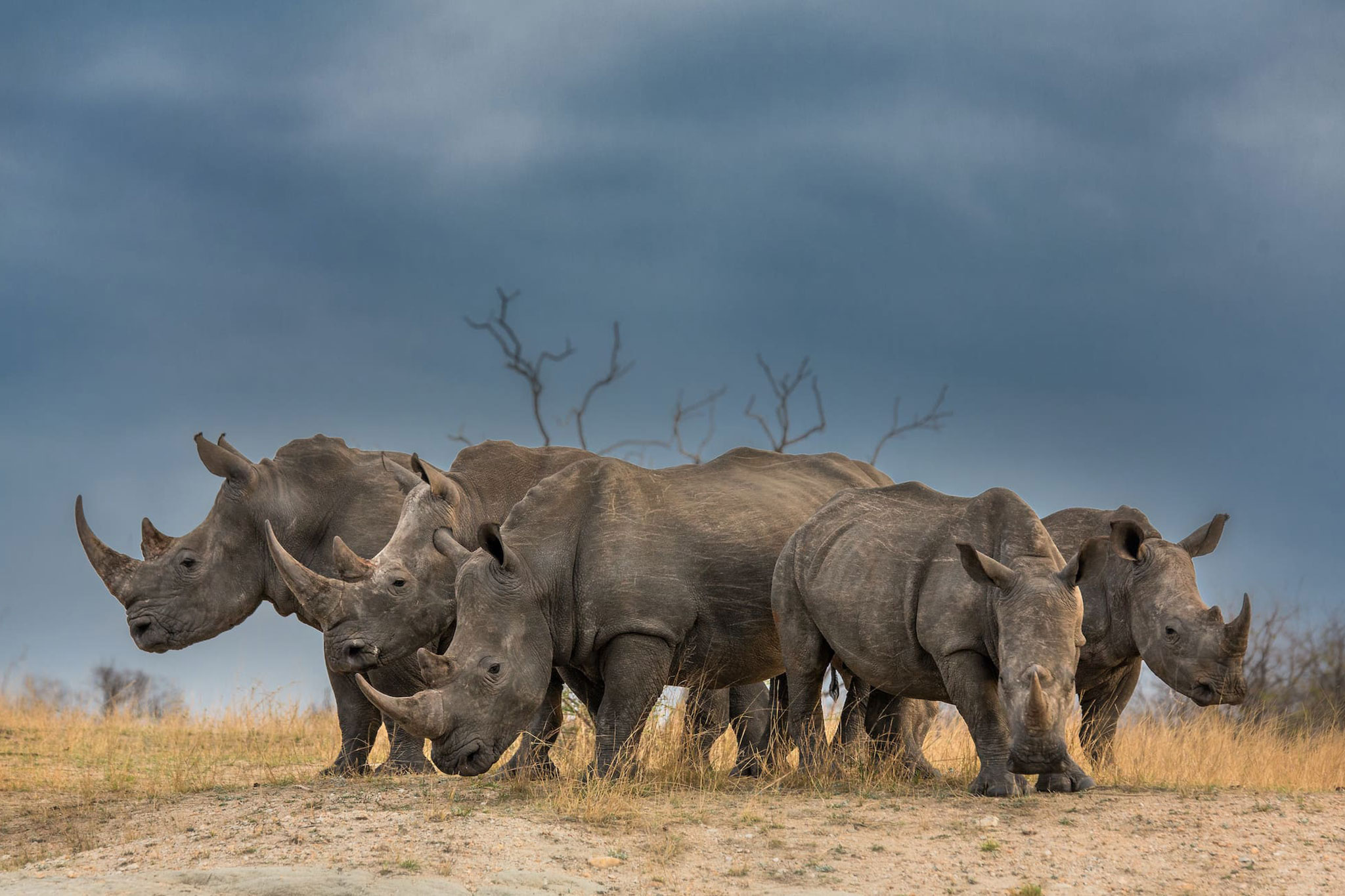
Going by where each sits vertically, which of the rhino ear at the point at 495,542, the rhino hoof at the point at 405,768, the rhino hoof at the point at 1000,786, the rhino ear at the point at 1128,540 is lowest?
the rhino hoof at the point at 405,768

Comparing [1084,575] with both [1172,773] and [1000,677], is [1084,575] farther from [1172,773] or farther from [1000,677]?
[1172,773]

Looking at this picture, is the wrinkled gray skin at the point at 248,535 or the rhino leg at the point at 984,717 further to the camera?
the wrinkled gray skin at the point at 248,535

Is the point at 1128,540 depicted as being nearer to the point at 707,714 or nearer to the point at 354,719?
the point at 707,714

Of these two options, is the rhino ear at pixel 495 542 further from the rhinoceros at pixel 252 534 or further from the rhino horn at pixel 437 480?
the rhinoceros at pixel 252 534

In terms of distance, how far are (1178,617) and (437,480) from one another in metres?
4.80

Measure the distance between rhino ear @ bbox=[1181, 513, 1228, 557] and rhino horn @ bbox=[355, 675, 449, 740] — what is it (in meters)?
5.09

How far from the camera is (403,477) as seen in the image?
10.9 m

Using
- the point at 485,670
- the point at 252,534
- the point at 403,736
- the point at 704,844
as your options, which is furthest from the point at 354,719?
the point at 704,844

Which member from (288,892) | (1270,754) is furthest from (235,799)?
(1270,754)

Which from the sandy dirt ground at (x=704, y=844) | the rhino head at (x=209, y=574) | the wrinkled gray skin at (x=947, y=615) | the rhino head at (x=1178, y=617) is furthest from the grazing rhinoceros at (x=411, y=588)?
the rhino head at (x=1178, y=617)

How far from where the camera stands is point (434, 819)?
8031 millimetres

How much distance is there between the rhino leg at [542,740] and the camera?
9.76 meters

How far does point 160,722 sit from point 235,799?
7097 mm

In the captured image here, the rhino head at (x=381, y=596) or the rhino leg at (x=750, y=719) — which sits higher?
the rhino head at (x=381, y=596)
